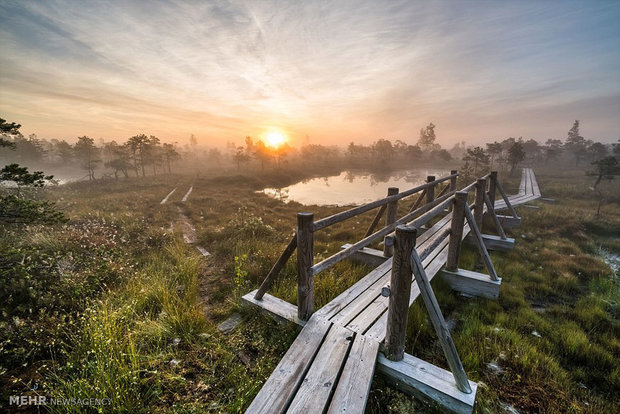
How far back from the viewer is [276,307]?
4.04 meters

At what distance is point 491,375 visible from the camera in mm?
3180

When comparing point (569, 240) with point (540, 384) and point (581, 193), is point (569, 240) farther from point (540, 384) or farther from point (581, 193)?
point (581, 193)

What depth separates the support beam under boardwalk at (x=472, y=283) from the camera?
15.6 ft

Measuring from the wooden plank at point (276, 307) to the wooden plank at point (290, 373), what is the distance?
34 cm

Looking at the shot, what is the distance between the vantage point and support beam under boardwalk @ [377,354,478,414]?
7.85 ft

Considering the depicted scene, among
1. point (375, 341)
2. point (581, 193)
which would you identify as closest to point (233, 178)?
point (375, 341)

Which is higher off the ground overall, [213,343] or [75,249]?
[75,249]

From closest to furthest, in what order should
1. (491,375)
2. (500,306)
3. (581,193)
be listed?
(491,375), (500,306), (581,193)

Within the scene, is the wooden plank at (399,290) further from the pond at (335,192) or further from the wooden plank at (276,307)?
the pond at (335,192)

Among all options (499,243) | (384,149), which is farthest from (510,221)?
(384,149)

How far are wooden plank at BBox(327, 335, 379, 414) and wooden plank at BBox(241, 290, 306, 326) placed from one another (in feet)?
3.11

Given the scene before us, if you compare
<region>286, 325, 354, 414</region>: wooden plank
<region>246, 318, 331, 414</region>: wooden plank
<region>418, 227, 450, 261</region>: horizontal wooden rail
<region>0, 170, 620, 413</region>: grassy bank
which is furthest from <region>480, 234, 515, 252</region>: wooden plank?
<region>246, 318, 331, 414</region>: wooden plank

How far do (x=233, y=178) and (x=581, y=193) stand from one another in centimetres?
3827

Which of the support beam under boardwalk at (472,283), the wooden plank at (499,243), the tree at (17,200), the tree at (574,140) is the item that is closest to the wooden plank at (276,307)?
the tree at (17,200)
